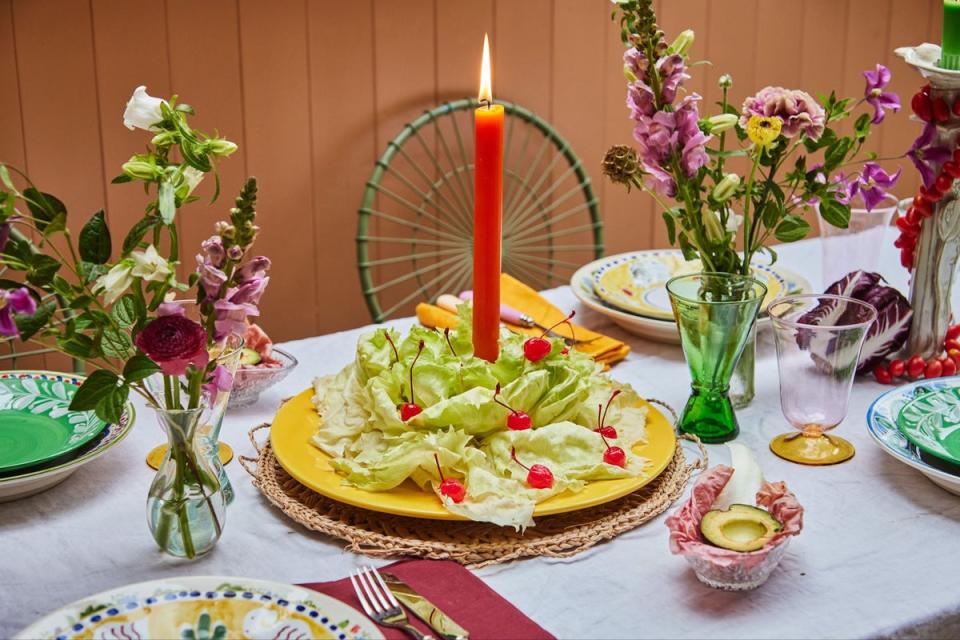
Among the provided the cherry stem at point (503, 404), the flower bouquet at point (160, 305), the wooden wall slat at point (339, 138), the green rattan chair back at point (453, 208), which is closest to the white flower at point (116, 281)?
the flower bouquet at point (160, 305)

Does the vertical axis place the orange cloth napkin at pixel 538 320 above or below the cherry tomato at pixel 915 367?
above

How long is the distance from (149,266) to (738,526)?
493 mm

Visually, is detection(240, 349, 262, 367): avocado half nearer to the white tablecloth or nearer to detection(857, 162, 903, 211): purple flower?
the white tablecloth

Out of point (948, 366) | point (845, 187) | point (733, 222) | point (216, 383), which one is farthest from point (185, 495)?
point (948, 366)

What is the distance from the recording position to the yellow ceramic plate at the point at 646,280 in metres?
1.45

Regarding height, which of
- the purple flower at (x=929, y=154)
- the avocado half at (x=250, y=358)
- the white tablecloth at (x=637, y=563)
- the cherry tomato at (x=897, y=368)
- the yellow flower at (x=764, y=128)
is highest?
the yellow flower at (x=764, y=128)

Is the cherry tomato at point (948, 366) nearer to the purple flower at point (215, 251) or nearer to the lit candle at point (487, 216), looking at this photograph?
the lit candle at point (487, 216)

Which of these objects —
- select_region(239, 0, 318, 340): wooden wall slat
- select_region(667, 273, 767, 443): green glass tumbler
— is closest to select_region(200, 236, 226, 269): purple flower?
select_region(667, 273, 767, 443): green glass tumbler

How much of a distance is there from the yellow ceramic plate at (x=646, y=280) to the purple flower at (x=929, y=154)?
278mm

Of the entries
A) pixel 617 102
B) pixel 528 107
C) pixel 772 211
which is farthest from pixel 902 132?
pixel 772 211

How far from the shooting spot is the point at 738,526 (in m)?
0.89

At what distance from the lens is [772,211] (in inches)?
44.0

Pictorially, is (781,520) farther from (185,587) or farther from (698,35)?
(698,35)

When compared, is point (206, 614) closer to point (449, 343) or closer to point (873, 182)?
point (449, 343)
